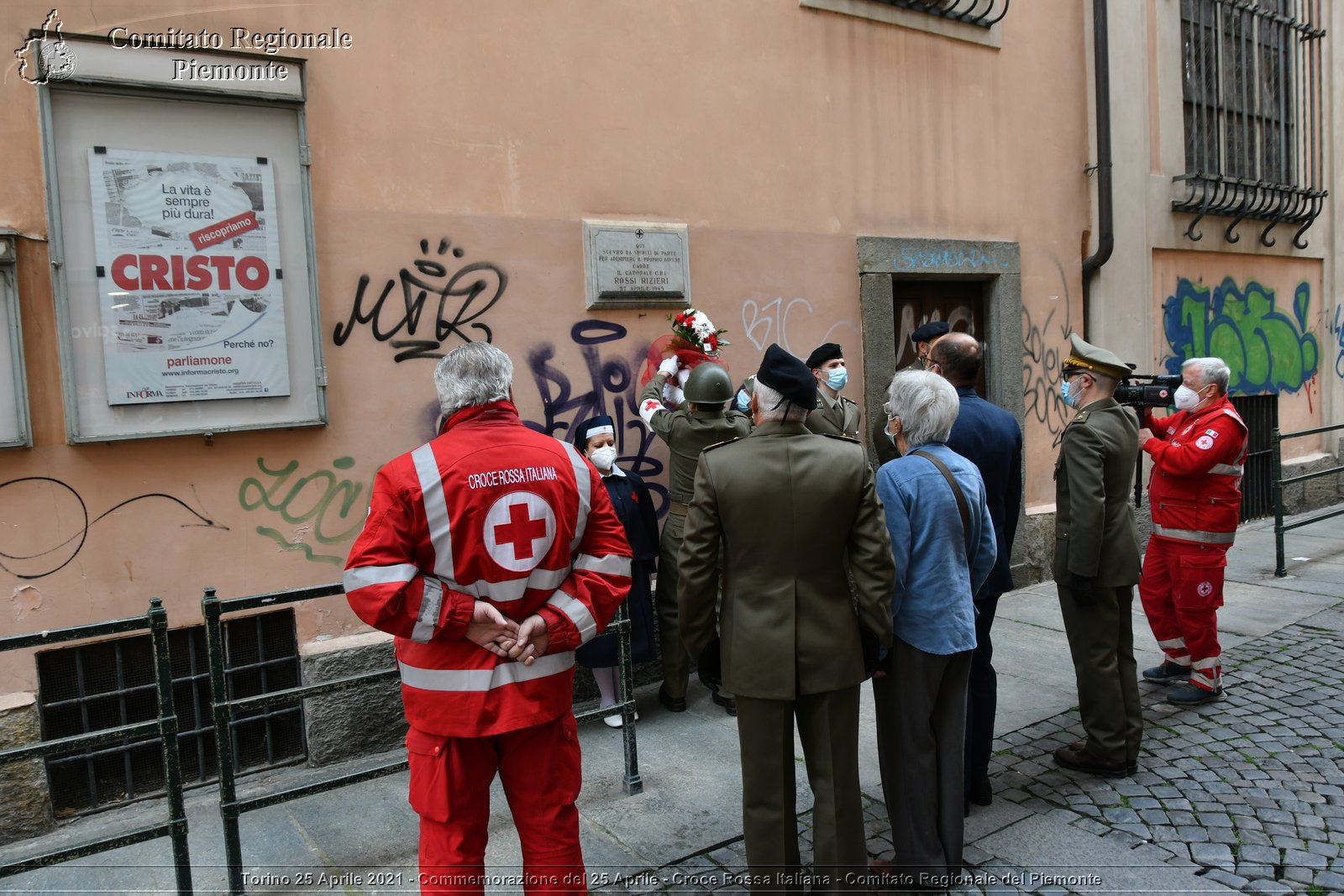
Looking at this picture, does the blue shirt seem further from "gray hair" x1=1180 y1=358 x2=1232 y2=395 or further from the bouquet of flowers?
"gray hair" x1=1180 y1=358 x2=1232 y2=395

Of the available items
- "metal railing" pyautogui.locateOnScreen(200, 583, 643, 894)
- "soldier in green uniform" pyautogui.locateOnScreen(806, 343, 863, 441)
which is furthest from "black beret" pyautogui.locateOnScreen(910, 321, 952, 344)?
"metal railing" pyautogui.locateOnScreen(200, 583, 643, 894)

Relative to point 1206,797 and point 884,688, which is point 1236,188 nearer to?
point 1206,797

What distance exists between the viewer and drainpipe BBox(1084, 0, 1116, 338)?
8.27 m

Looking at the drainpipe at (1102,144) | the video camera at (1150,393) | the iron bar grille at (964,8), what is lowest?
the video camera at (1150,393)

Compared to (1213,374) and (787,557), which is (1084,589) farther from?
(1213,374)

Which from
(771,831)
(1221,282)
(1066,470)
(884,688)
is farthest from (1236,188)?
(771,831)

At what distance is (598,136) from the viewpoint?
5.55 metres

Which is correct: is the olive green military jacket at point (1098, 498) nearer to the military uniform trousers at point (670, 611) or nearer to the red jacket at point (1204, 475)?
the red jacket at point (1204, 475)

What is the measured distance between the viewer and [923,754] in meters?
3.34

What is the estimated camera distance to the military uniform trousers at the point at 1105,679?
164 inches

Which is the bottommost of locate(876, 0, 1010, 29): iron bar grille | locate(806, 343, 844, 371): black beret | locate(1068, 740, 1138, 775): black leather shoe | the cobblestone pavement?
the cobblestone pavement

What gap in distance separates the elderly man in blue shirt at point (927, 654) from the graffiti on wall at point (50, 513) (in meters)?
3.26

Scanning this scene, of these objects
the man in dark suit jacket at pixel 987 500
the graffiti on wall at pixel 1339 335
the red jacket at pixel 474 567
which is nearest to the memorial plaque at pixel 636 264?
the man in dark suit jacket at pixel 987 500

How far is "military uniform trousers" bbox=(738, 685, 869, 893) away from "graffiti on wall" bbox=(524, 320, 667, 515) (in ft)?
8.73
